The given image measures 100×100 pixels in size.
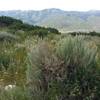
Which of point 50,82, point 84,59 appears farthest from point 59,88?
point 84,59

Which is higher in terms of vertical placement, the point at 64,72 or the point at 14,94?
the point at 64,72

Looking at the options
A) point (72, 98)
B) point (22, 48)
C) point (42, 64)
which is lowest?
point (22, 48)

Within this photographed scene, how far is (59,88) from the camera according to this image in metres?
4.49

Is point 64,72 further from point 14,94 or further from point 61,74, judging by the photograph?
point 14,94

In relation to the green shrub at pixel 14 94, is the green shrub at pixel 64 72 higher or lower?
higher

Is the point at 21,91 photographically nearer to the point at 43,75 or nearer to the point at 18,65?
the point at 43,75

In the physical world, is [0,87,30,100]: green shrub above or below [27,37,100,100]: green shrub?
below

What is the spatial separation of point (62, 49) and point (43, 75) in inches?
15.6

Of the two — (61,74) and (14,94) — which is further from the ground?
(61,74)

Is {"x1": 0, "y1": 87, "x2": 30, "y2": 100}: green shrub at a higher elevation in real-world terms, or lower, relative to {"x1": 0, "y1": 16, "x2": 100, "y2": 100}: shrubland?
lower

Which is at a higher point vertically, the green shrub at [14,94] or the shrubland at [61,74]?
the shrubland at [61,74]

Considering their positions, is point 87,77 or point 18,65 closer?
point 87,77

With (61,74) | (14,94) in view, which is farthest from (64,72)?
(14,94)

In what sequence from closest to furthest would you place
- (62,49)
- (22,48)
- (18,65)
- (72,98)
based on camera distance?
(72,98)
(62,49)
(18,65)
(22,48)
